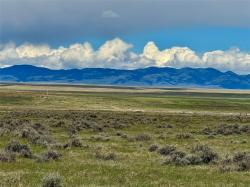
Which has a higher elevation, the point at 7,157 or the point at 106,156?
the point at 7,157

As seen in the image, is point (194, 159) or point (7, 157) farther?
point (194, 159)

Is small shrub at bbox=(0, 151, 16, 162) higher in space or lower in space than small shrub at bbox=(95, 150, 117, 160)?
higher

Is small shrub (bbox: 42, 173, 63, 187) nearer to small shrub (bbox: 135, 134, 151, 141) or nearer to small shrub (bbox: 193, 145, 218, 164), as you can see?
small shrub (bbox: 193, 145, 218, 164)

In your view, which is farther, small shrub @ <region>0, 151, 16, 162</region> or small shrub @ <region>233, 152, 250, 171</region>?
small shrub @ <region>0, 151, 16, 162</region>

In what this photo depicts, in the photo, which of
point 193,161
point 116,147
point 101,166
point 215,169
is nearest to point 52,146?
point 116,147

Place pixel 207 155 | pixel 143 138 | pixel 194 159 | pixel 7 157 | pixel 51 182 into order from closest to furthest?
pixel 51 182 → pixel 7 157 → pixel 194 159 → pixel 207 155 → pixel 143 138

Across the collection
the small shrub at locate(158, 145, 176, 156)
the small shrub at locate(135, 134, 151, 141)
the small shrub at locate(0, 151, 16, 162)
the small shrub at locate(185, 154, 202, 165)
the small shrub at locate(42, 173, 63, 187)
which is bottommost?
the small shrub at locate(135, 134, 151, 141)

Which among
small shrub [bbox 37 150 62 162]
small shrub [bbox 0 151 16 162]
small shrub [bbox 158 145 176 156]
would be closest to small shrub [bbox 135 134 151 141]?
small shrub [bbox 158 145 176 156]

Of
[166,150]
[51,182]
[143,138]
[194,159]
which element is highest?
[51,182]

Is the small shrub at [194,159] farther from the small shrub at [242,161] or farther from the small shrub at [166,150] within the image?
the small shrub at [166,150]

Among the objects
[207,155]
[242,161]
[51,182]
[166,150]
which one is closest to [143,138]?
[166,150]

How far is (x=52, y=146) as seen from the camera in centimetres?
2741

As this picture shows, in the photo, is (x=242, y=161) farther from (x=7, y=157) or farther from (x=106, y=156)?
(x=7, y=157)

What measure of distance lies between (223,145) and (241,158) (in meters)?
9.78
